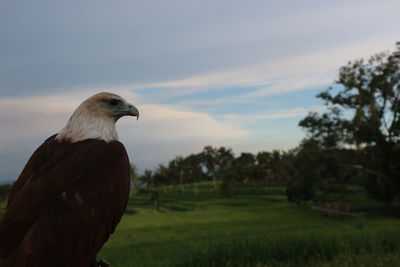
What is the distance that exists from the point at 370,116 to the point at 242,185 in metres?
56.5

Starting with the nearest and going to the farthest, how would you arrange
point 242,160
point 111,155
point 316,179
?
point 111,155 → point 316,179 → point 242,160

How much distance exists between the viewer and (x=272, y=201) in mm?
67625

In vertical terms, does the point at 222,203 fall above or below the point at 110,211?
below

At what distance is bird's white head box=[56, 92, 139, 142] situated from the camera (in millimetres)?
3300

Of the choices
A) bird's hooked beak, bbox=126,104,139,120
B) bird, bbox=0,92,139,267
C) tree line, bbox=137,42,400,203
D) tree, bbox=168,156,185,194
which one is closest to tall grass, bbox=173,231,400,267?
bird's hooked beak, bbox=126,104,139,120

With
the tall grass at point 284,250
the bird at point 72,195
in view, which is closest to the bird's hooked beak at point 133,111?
the bird at point 72,195

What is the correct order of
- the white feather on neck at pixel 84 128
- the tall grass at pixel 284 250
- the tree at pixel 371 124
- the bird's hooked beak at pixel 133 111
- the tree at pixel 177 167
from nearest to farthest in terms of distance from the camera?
the white feather on neck at pixel 84 128 → the bird's hooked beak at pixel 133 111 → the tall grass at pixel 284 250 → the tree at pixel 371 124 → the tree at pixel 177 167

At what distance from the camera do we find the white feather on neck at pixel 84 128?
130 inches

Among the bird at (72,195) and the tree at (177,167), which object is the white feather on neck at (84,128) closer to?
the bird at (72,195)

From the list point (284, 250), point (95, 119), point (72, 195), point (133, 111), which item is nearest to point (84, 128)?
point (95, 119)

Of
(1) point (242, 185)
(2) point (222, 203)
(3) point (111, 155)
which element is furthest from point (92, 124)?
(1) point (242, 185)

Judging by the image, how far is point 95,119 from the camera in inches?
131

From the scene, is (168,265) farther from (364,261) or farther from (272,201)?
(272,201)

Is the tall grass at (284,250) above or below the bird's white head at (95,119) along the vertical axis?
below
